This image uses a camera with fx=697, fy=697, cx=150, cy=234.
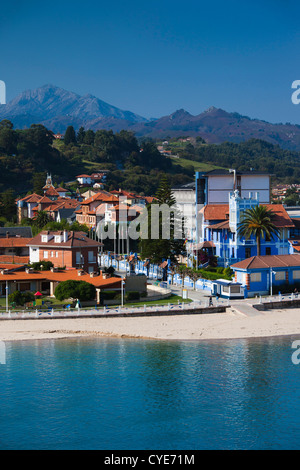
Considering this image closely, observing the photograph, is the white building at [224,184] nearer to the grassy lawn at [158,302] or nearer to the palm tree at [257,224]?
the palm tree at [257,224]

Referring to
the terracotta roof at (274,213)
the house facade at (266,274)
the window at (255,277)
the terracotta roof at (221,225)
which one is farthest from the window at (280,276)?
the terracotta roof at (221,225)

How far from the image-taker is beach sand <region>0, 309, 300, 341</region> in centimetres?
3847

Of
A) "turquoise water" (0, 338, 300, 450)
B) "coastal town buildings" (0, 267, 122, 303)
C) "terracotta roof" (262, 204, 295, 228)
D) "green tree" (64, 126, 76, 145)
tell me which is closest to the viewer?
"turquoise water" (0, 338, 300, 450)

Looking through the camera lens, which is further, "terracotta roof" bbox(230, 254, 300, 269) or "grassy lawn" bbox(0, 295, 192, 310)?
"terracotta roof" bbox(230, 254, 300, 269)

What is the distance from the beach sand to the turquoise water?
1054 millimetres

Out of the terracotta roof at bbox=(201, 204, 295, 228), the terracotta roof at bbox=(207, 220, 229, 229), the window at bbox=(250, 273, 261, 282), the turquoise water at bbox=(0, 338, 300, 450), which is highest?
the terracotta roof at bbox=(201, 204, 295, 228)

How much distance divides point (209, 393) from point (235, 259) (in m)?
29.6

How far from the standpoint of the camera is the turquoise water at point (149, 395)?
2469 centimetres

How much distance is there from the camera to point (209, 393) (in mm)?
29031

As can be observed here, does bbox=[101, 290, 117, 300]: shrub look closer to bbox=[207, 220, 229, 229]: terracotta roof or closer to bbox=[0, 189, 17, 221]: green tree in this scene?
bbox=[207, 220, 229, 229]: terracotta roof

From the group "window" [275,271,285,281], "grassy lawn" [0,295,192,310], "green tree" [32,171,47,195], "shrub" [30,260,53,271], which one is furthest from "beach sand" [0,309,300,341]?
"green tree" [32,171,47,195]

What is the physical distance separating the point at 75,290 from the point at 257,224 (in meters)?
18.0

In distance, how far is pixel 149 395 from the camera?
29281 millimetres

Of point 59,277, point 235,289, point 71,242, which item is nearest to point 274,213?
point 235,289
